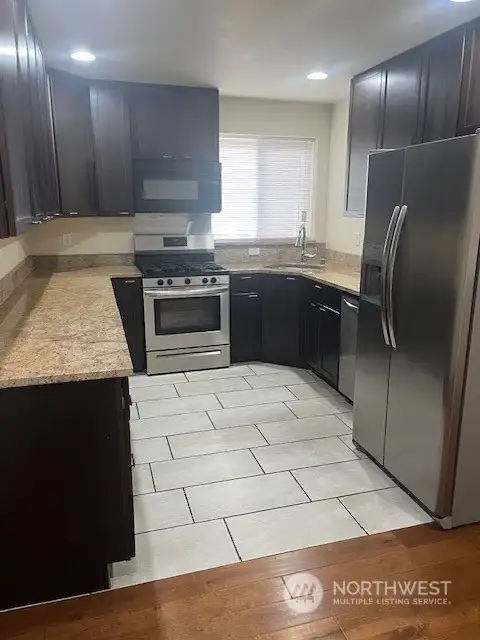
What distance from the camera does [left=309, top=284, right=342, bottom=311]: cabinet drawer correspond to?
360 centimetres

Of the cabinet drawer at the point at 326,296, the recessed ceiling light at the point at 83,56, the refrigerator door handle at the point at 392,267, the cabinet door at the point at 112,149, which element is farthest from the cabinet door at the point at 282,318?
the recessed ceiling light at the point at 83,56

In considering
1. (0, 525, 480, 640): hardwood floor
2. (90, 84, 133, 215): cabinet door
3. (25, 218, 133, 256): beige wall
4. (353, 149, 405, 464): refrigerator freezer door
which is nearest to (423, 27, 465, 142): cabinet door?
(353, 149, 405, 464): refrigerator freezer door

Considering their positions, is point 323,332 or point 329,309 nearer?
point 329,309

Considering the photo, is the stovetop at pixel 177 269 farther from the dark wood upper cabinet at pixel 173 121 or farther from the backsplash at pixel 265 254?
the dark wood upper cabinet at pixel 173 121

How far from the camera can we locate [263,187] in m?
4.70

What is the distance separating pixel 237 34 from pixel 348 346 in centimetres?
212

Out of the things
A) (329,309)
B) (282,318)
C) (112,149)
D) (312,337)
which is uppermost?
(112,149)

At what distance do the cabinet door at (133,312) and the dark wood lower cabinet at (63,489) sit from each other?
88.0 inches

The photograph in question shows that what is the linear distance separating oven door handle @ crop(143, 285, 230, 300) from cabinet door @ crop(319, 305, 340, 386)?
3.08ft

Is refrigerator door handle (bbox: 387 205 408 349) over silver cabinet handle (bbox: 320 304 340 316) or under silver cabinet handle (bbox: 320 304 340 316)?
over

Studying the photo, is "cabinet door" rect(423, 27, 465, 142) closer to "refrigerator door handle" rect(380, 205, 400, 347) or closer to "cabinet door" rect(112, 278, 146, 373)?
"refrigerator door handle" rect(380, 205, 400, 347)

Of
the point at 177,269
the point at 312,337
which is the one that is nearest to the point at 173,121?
the point at 177,269

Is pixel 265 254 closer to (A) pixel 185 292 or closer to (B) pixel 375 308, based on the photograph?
(A) pixel 185 292

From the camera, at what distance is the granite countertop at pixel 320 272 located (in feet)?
11.5
